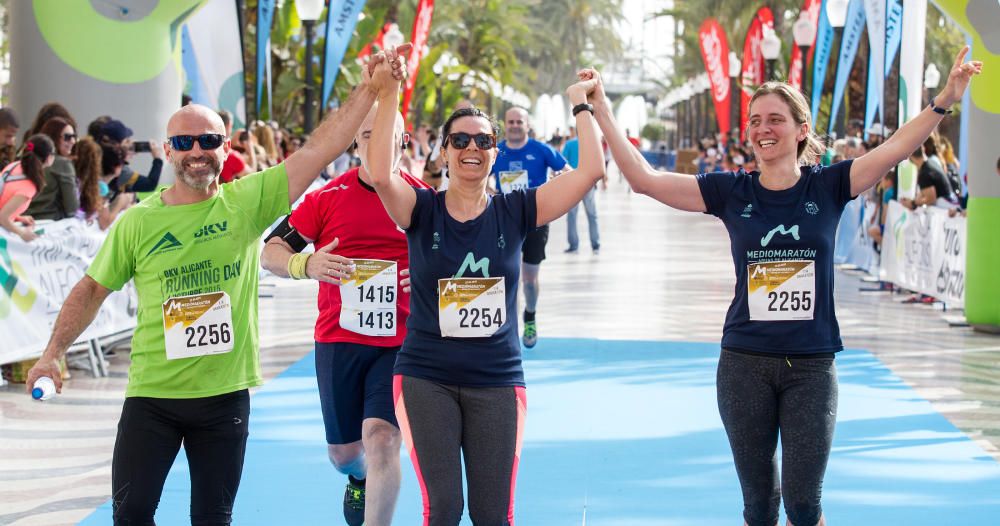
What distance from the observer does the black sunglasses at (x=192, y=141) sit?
164 inches

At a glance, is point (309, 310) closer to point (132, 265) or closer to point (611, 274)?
point (611, 274)

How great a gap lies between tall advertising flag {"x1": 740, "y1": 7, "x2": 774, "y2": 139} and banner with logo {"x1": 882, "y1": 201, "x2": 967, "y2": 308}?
1536 centimetres

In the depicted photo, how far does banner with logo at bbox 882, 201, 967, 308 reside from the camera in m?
13.3

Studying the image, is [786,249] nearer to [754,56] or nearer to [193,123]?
[193,123]

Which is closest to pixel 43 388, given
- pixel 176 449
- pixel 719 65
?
pixel 176 449

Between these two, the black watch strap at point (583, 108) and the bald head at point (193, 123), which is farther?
the black watch strap at point (583, 108)

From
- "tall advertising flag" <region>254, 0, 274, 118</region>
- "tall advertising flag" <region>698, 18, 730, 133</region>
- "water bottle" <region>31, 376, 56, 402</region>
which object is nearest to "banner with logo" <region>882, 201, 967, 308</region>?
"tall advertising flag" <region>254, 0, 274, 118</region>

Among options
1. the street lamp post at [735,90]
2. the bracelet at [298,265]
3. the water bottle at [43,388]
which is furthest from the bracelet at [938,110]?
the street lamp post at [735,90]

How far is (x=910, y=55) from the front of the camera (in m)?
15.2

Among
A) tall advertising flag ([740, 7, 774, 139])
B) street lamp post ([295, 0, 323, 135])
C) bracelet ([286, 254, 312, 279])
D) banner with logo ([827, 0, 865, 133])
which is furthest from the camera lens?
tall advertising flag ([740, 7, 774, 139])

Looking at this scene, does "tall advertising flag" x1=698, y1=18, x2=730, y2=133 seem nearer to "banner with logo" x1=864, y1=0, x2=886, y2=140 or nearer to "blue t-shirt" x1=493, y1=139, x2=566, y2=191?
"banner with logo" x1=864, y1=0, x2=886, y2=140

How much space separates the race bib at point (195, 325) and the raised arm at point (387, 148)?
24.6 inches

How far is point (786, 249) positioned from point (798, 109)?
51 cm

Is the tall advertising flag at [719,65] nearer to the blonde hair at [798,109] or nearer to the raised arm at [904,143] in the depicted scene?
the blonde hair at [798,109]
